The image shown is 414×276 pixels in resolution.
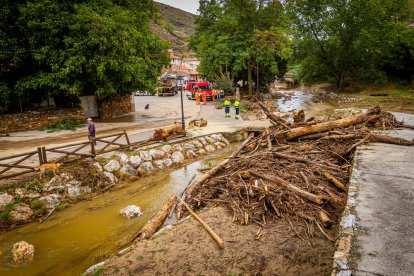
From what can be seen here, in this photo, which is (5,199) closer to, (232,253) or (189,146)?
(232,253)

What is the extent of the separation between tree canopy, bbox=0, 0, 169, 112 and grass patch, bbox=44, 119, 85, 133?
2529 millimetres

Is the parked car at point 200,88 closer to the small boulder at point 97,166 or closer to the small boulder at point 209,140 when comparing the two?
the small boulder at point 209,140

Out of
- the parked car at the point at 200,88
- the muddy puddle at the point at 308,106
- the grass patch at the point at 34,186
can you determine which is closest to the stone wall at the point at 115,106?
the parked car at the point at 200,88

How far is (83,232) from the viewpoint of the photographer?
860cm

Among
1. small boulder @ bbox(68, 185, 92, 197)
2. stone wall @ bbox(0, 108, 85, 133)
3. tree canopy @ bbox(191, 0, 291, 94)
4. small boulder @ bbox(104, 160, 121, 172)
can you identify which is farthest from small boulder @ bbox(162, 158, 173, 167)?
tree canopy @ bbox(191, 0, 291, 94)

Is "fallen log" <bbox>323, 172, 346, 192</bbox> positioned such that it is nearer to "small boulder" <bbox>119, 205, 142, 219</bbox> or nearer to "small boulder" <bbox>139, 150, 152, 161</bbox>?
"small boulder" <bbox>119, 205, 142, 219</bbox>

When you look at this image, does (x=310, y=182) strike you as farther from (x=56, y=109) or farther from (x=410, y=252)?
(x=56, y=109)

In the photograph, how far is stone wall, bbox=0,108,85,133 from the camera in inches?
703

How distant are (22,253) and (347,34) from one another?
42.7m

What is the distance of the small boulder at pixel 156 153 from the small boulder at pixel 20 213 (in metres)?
5.96

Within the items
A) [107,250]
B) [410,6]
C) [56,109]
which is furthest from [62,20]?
[410,6]

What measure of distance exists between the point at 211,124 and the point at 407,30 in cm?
2844

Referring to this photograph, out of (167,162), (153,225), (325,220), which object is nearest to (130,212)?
(153,225)

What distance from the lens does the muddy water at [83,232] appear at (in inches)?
276
